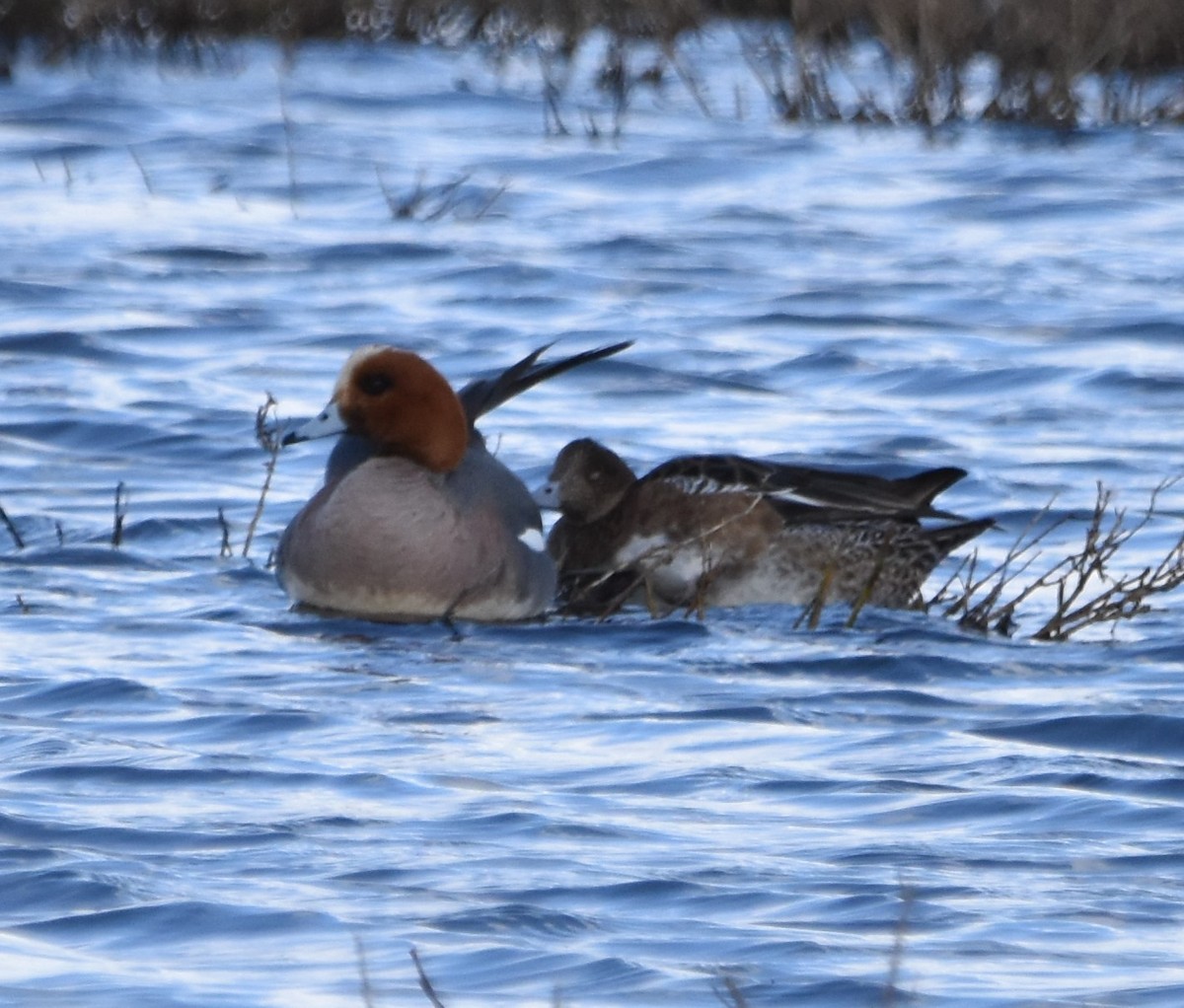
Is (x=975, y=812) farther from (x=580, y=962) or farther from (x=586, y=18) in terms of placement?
(x=586, y=18)

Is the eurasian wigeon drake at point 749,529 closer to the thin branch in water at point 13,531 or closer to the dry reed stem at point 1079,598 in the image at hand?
the dry reed stem at point 1079,598

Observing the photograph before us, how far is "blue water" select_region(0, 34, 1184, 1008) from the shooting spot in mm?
3924

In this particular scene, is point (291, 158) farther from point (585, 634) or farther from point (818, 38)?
point (585, 634)

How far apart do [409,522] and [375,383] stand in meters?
0.34

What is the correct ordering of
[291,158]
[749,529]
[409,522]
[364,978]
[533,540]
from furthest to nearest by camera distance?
[291,158] < [749,529] < [533,540] < [409,522] < [364,978]

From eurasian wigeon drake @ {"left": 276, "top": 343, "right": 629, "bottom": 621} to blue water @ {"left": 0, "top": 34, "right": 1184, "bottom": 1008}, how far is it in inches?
4.5

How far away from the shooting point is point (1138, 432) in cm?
912

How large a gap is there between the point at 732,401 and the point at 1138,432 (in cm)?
138

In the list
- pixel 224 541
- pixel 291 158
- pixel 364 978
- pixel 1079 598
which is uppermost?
pixel 291 158

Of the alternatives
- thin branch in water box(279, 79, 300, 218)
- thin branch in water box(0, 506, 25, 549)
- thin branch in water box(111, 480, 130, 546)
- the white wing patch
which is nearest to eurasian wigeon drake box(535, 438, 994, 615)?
the white wing patch

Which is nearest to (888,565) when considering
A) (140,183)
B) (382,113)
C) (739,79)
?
(140,183)

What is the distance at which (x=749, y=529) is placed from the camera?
6.82 meters

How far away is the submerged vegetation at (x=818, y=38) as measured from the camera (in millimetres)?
15266

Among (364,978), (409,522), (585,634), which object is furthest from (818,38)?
(364,978)
